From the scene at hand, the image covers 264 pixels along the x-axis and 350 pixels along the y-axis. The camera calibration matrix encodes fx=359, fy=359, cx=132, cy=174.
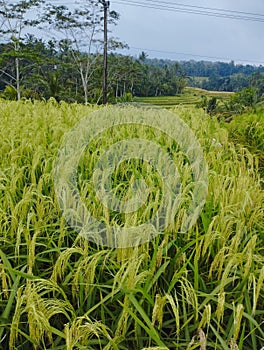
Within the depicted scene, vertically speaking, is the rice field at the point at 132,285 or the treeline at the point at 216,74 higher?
the treeline at the point at 216,74

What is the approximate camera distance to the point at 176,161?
1813 millimetres

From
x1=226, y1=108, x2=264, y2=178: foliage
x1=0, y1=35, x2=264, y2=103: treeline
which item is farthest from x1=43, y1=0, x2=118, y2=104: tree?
x1=226, y1=108, x2=264, y2=178: foliage

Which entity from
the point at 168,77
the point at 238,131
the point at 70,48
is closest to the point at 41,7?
the point at 70,48

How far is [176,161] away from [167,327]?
1.03 meters

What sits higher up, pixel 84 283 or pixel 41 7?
pixel 41 7

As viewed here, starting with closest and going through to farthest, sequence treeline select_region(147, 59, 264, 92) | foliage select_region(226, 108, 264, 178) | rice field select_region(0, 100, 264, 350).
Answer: rice field select_region(0, 100, 264, 350), foliage select_region(226, 108, 264, 178), treeline select_region(147, 59, 264, 92)

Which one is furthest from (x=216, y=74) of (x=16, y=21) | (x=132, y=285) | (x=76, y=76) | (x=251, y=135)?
(x=132, y=285)

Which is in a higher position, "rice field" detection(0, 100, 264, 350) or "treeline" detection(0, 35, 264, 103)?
"treeline" detection(0, 35, 264, 103)

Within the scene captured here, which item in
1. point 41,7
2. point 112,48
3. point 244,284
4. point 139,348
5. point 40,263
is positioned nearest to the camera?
point 139,348

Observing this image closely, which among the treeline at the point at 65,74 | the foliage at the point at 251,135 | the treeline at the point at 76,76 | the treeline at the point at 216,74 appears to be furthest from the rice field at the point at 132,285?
the treeline at the point at 216,74

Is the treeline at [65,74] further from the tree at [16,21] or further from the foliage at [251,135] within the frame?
the foliage at [251,135]

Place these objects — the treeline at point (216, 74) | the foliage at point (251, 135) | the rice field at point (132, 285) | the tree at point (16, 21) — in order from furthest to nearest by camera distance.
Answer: the treeline at point (216, 74) → the tree at point (16, 21) → the foliage at point (251, 135) → the rice field at point (132, 285)

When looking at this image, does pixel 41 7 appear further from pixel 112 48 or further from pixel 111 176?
pixel 111 176

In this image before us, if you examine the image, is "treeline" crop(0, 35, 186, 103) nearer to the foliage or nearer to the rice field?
the foliage
